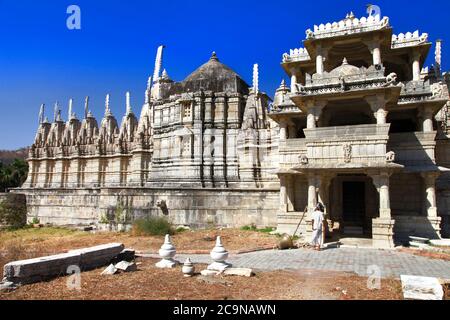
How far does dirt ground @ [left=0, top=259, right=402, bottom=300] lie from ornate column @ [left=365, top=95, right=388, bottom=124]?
8.38 meters

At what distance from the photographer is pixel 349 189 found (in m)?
19.7

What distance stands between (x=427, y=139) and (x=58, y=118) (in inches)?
1659

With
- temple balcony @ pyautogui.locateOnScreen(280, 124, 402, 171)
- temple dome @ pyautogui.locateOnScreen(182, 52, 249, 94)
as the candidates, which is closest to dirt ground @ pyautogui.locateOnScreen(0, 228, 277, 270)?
temple balcony @ pyautogui.locateOnScreen(280, 124, 402, 171)

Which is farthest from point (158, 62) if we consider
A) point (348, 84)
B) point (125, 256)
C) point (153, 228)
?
point (125, 256)

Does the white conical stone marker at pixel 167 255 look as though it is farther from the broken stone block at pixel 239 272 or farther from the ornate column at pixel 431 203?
the ornate column at pixel 431 203

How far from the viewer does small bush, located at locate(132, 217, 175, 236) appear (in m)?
20.5

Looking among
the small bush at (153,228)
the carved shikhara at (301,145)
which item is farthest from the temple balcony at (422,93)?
the small bush at (153,228)

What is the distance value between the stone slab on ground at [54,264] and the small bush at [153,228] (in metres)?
7.80

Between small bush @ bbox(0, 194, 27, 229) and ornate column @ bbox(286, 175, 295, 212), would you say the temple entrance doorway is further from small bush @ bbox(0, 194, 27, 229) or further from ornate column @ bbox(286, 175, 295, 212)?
small bush @ bbox(0, 194, 27, 229)

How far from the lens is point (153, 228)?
67.6ft

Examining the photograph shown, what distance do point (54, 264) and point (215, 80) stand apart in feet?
67.4

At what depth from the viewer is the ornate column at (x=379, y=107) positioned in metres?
15.6

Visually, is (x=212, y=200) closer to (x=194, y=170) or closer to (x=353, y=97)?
(x=194, y=170)

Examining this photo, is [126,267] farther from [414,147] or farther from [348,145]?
[414,147]
